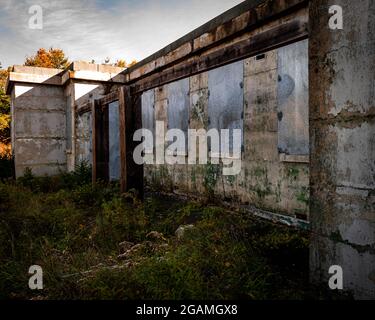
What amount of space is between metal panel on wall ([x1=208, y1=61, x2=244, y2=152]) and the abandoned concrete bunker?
0.07 feet

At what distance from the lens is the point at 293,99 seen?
4.88 m

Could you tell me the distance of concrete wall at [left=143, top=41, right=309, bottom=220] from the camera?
4812 mm

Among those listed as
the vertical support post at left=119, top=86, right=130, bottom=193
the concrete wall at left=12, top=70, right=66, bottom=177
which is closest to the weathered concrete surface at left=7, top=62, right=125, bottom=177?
the concrete wall at left=12, top=70, right=66, bottom=177

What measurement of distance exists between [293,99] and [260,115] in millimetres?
768

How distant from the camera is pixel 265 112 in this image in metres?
5.41

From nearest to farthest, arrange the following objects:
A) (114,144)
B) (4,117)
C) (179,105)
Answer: (179,105)
(114,144)
(4,117)

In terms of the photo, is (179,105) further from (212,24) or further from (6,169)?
(6,169)

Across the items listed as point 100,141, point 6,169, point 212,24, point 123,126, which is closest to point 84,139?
point 100,141

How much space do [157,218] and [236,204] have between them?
172cm

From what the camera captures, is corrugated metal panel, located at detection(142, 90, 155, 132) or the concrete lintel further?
the concrete lintel

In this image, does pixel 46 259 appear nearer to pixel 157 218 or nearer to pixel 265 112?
pixel 157 218

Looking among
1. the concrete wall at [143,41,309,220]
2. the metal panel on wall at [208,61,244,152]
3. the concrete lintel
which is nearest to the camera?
the concrete wall at [143,41,309,220]

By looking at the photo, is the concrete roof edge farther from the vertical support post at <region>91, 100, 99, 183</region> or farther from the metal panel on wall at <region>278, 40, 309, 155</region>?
the vertical support post at <region>91, 100, 99, 183</region>

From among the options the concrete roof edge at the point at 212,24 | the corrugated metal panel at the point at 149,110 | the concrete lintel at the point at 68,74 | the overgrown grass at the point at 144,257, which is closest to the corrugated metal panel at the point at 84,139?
the concrete lintel at the point at 68,74
